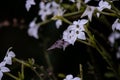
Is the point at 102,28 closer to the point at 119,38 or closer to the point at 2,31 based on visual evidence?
the point at 119,38

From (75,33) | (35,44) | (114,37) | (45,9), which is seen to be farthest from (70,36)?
(35,44)

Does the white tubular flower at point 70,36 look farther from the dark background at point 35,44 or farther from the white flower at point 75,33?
the dark background at point 35,44

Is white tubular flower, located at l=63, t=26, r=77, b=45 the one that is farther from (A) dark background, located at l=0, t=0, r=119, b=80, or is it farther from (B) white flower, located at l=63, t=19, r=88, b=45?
(A) dark background, located at l=0, t=0, r=119, b=80

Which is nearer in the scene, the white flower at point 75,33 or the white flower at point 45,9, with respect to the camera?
the white flower at point 75,33

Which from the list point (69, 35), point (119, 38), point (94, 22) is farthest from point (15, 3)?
point (69, 35)

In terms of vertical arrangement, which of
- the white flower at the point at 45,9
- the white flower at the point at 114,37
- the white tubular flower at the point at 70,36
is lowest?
the white tubular flower at the point at 70,36

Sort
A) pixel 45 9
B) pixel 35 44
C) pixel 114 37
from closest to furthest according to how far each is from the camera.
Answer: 1. pixel 45 9
2. pixel 114 37
3. pixel 35 44

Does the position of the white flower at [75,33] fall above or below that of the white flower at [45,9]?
below

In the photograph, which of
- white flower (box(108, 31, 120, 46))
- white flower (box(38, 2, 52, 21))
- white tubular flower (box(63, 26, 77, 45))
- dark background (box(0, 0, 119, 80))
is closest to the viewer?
white tubular flower (box(63, 26, 77, 45))

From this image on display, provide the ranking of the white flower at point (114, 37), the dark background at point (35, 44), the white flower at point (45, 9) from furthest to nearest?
the dark background at point (35, 44) → the white flower at point (114, 37) → the white flower at point (45, 9)

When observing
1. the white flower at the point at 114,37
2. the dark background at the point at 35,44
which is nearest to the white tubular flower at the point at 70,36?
the dark background at the point at 35,44

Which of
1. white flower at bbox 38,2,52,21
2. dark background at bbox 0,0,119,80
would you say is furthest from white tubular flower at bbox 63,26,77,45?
dark background at bbox 0,0,119,80

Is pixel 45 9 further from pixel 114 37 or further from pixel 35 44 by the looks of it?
pixel 35 44
